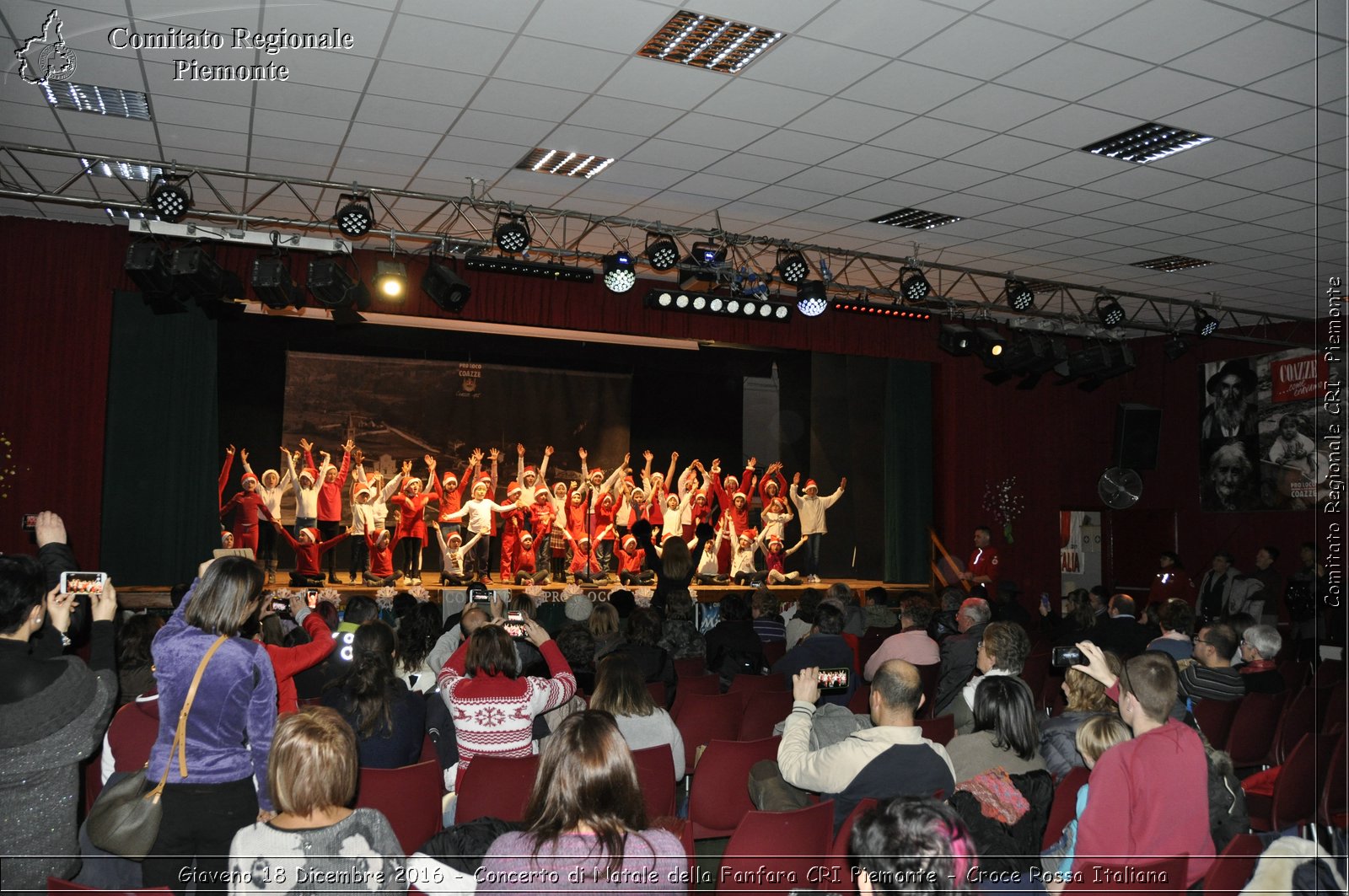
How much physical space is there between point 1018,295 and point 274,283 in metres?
7.51

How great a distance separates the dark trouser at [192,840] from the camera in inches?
100

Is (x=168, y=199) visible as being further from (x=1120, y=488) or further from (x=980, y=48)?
(x=1120, y=488)

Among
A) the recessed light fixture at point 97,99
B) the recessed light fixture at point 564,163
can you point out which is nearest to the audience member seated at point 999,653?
the recessed light fixture at point 564,163

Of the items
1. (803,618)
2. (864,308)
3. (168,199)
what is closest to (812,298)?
(864,308)

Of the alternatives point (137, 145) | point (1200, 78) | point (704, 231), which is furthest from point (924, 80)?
point (137, 145)

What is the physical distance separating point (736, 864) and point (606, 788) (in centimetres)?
109

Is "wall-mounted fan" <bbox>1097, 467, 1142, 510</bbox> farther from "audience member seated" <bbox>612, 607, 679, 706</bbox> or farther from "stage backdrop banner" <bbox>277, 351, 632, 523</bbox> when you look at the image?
"audience member seated" <bbox>612, 607, 679, 706</bbox>

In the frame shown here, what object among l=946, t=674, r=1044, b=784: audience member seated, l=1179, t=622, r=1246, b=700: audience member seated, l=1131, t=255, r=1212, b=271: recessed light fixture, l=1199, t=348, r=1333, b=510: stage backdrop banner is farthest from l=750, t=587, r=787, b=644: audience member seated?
l=1199, t=348, r=1333, b=510: stage backdrop banner

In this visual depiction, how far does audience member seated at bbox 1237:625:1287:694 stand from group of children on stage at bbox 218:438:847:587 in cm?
788

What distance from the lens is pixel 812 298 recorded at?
9.75m

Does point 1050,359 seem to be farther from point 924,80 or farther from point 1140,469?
point 924,80

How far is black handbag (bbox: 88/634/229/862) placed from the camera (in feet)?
8.11

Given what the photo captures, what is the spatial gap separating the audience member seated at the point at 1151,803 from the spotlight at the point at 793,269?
7.18 metres

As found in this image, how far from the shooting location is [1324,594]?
10195mm
